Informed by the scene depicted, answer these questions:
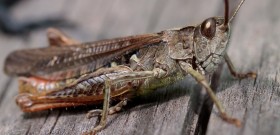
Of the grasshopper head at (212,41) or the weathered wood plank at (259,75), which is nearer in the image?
the weathered wood plank at (259,75)

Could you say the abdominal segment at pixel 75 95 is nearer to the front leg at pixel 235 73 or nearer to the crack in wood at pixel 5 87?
the crack in wood at pixel 5 87

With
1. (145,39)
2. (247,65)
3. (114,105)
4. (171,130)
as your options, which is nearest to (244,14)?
(247,65)

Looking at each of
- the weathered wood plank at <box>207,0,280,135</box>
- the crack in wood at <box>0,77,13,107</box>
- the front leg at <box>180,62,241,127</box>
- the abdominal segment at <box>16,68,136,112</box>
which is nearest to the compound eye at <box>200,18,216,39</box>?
the front leg at <box>180,62,241,127</box>

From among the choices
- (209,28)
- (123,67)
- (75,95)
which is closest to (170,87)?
(123,67)

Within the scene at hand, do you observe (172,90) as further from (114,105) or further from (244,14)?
(244,14)

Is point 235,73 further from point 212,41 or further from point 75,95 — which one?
point 75,95

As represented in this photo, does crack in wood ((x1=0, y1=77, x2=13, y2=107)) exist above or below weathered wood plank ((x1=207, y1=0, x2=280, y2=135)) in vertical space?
below

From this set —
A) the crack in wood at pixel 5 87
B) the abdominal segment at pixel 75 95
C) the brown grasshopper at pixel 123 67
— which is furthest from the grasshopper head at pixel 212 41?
the crack in wood at pixel 5 87

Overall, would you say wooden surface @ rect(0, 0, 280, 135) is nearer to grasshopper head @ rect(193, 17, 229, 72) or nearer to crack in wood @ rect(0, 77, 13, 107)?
crack in wood @ rect(0, 77, 13, 107)
